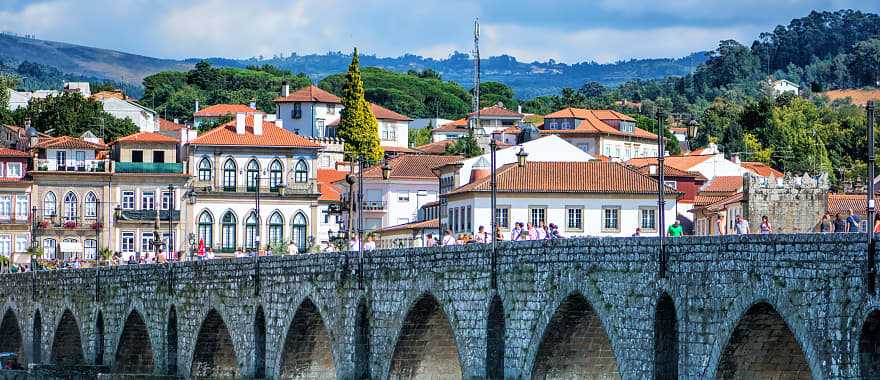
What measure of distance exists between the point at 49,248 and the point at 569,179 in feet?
107

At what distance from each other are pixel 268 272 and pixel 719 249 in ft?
77.4

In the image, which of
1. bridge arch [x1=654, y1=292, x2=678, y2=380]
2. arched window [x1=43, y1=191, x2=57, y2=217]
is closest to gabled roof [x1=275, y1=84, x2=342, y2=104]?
arched window [x1=43, y1=191, x2=57, y2=217]

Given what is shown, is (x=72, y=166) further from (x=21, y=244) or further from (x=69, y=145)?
(x=21, y=244)

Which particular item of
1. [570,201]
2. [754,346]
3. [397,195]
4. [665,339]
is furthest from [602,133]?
[754,346]

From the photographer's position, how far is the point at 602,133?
15775 centimetres

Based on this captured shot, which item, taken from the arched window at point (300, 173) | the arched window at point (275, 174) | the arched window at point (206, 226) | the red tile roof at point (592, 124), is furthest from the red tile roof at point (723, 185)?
the red tile roof at point (592, 124)

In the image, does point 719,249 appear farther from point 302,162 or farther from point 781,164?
point 781,164

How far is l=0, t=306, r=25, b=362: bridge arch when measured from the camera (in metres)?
84.6

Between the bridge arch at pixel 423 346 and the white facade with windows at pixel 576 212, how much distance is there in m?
31.5

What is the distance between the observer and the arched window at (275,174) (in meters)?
104

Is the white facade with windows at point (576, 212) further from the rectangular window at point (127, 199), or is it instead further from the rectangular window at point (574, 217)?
the rectangular window at point (127, 199)

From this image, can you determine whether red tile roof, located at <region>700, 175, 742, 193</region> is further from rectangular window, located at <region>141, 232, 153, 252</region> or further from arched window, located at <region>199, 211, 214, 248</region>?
rectangular window, located at <region>141, 232, 153, 252</region>

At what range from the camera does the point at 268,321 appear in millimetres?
58500

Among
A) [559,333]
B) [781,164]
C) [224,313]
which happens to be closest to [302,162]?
[224,313]
